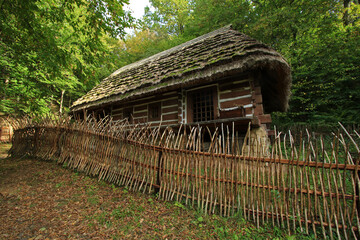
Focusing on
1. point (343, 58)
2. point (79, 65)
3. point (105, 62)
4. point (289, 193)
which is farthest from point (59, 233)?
point (343, 58)

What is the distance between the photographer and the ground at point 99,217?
8.05ft

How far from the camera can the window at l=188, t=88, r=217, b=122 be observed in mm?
6559

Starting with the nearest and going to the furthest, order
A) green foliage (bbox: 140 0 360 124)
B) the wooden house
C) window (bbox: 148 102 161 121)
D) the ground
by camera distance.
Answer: the ground < the wooden house < window (bbox: 148 102 161 121) < green foliage (bbox: 140 0 360 124)

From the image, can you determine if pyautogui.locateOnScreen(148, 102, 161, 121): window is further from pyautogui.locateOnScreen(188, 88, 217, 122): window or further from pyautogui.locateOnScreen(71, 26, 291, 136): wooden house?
pyautogui.locateOnScreen(188, 88, 217, 122): window

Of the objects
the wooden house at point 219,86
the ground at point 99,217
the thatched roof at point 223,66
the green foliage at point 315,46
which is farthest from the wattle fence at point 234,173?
the green foliage at point 315,46

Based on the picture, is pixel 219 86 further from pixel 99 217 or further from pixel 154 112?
pixel 99 217

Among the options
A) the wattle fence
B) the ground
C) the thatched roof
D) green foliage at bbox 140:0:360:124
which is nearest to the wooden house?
the thatched roof

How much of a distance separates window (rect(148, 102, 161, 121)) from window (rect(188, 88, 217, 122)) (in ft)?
6.11

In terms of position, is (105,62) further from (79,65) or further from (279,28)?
(279,28)

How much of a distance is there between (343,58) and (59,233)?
53.1ft

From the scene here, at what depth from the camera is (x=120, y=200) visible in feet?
10.9

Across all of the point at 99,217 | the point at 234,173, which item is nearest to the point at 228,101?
the point at 234,173

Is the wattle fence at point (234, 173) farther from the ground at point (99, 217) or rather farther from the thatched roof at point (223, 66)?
the thatched roof at point (223, 66)

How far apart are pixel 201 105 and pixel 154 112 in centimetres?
272
